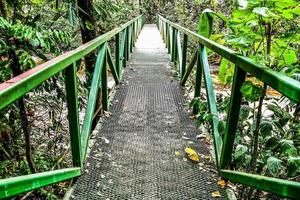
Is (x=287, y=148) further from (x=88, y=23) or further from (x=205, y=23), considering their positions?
(x=88, y=23)

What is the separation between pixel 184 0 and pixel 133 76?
29.6 feet

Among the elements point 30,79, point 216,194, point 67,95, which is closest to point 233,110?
point 216,194

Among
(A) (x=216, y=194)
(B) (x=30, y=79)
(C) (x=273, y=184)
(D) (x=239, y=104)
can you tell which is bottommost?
(A) (x=216, y=194)

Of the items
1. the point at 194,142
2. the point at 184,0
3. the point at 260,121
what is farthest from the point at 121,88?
the point at 184,0

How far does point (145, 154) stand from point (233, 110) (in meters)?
1.01

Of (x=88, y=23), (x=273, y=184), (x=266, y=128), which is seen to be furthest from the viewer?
(x=88, y=23)

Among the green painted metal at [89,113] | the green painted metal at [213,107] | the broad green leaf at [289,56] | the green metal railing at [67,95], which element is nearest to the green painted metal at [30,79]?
the green metal railing at [67,95]

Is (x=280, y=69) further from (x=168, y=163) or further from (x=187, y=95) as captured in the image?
(x=187, y=95)

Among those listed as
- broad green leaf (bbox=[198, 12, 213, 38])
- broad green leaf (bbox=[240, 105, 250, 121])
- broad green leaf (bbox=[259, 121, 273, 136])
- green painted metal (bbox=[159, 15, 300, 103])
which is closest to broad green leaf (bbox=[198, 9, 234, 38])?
broad green leaf (bbox=[198, 12, 213, 38])

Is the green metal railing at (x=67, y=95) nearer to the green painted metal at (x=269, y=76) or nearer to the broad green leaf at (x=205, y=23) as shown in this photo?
the broad green leaf at (x=205, y=23)

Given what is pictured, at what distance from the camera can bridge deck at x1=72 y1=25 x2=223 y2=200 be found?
2.35 meters

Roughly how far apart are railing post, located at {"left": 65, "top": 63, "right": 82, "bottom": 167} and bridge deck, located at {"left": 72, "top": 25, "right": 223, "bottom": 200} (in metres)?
0.19

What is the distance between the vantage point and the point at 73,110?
232 cm

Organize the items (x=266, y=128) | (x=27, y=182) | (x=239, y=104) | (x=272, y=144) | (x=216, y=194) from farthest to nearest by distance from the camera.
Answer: (x=216, y=194), (x=239, y=104), (x=266, y=128), (x=272, y=144), (x=27, y=182)
